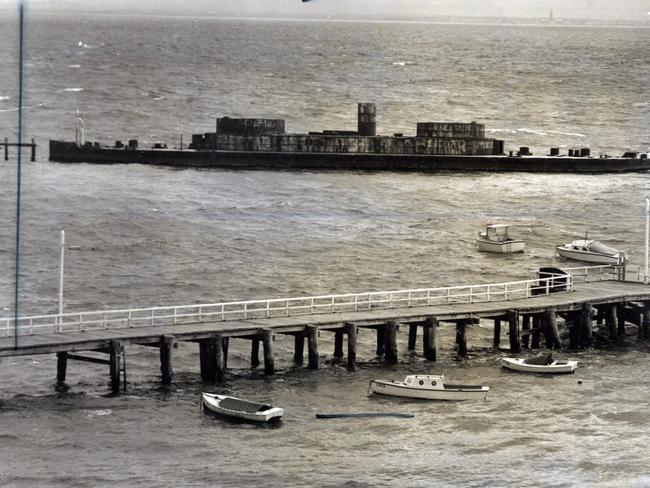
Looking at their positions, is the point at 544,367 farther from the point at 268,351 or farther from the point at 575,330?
the point at 268,351

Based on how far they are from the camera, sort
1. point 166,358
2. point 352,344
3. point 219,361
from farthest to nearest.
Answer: point 352,344
point 219,361
point 166,358

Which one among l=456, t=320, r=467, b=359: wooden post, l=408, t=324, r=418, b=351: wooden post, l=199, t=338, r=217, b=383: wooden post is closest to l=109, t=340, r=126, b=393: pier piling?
l=199, t=338, r=217, b=383: wooden post

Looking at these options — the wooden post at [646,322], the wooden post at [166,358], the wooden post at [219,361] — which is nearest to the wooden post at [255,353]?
the wooden post at [219,361]

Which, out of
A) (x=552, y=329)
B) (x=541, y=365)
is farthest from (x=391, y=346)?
(x=552, y=329)

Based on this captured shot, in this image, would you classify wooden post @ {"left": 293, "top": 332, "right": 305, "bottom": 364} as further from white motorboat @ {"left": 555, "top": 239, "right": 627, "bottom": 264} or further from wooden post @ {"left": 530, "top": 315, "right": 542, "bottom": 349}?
white motorboat @ {"left": 555, "top": 239, "right": 627, "bottom": 264}

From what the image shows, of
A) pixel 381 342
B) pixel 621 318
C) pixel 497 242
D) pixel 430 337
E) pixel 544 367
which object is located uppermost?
pixel 497 242

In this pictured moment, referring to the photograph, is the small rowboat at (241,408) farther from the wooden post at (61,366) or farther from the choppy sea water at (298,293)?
the wooden post at (61,366)

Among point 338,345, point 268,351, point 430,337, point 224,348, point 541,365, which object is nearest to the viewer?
point 268,351
